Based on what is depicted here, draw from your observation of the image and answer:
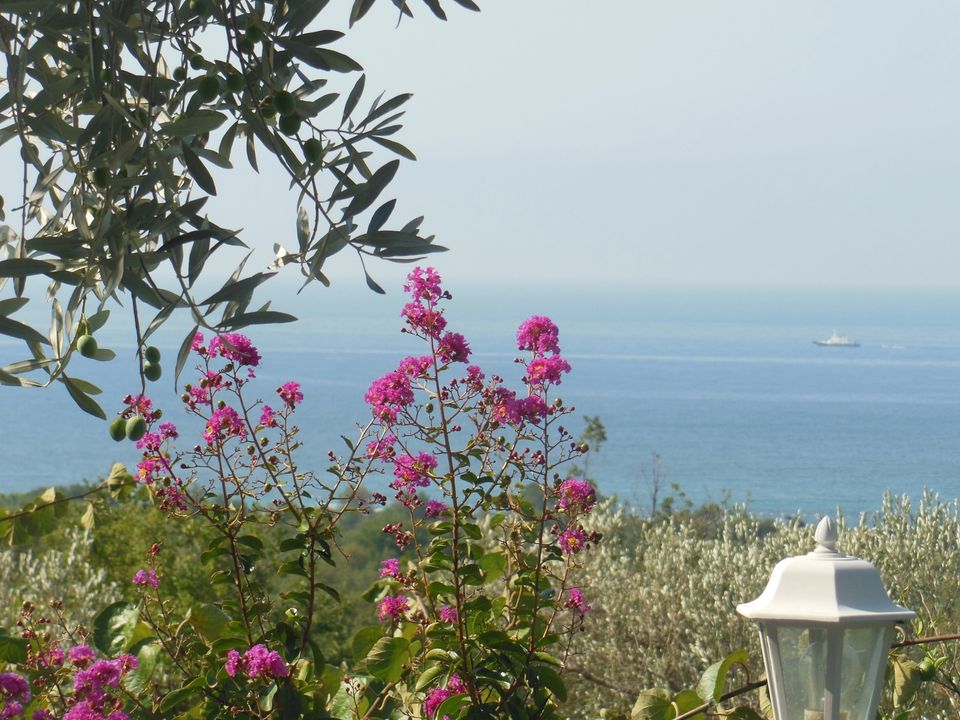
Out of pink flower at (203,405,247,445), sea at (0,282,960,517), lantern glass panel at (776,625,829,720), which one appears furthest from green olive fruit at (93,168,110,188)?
sea at (0,282,960,517)

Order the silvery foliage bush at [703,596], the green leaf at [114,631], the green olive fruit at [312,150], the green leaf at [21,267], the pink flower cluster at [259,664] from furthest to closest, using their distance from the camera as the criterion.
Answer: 1. the silvery foliage bush at [703,596]
2. the green leaf at [114,631]
3. the pink flower cluster at [259,664]
4. the green olive fruit at [312,150]
5. the green leaf at [21,267]

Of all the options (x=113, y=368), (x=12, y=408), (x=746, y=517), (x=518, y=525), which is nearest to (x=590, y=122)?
(x=113, y=368)

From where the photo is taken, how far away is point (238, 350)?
2.58 metres

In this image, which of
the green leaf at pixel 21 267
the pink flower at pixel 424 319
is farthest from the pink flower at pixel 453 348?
the green leaf at pixel 21 267

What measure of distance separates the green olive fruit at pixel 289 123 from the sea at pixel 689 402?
2571cm

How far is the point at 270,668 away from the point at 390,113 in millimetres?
1197

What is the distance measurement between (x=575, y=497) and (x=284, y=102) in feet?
4.40

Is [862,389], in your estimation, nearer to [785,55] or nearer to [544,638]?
[785,55]

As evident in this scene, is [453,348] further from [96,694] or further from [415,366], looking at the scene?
[96,694]

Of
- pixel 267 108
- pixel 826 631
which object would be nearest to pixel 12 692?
pixel 267 108

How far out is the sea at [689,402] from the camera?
54.1 m

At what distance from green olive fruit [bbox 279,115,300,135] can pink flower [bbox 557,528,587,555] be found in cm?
136

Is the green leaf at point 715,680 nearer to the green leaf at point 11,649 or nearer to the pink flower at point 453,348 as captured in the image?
the pink flower at point 453,348

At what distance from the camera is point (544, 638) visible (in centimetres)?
270
